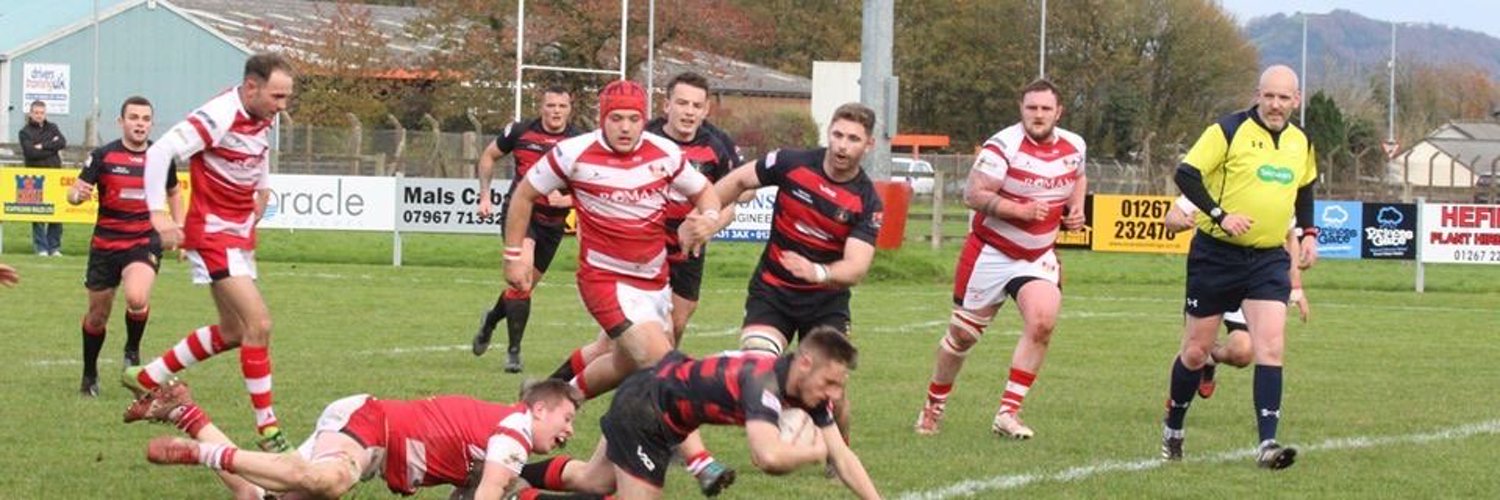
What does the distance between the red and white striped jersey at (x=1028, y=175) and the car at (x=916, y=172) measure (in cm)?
3398

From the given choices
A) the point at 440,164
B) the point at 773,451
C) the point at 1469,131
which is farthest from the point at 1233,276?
the point at 1469,131

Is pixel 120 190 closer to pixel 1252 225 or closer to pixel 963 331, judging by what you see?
pixel 963 331

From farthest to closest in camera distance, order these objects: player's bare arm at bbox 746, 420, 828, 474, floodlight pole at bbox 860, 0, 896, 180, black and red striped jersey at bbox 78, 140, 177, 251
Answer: floodlight pole at bbox 860, 0, 896, 180
black and red striped jersey at bbox 78, 140, 177, 251
player's bare arm at bbox 746, 420, 828, 474

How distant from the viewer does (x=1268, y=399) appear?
1119cm

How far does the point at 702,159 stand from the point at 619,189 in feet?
6.72

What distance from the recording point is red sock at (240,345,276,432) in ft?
35.1

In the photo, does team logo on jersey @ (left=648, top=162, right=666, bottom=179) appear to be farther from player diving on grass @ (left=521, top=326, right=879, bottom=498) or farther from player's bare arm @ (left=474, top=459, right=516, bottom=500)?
player's bare arm @ (left=474, top=459, right=516, bottom=500)

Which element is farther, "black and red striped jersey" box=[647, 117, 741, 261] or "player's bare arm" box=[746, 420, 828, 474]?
"black and red striped jersey" box=[647, 117, 741, 261]

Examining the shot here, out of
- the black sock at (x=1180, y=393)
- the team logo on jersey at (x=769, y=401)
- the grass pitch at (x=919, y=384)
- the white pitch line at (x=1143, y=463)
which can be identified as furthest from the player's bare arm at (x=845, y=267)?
the black sock at (x=1180, y=393)

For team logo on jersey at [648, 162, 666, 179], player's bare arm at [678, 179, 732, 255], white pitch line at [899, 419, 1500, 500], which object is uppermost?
team logo on jersey at [648, 162, 666, 179]

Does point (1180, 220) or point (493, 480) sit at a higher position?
point (1180, 220)

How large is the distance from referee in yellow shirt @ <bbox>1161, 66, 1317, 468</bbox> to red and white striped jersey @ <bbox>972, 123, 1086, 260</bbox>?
93cm

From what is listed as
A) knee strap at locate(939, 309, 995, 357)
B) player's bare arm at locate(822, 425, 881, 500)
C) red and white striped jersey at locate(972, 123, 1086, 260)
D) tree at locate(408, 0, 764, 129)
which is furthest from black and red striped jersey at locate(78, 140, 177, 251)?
tree at locate(408, 0, 764, 129)

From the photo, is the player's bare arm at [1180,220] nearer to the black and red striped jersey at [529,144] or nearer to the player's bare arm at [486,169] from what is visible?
the black and red striped jersey at [529,144]
